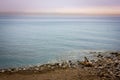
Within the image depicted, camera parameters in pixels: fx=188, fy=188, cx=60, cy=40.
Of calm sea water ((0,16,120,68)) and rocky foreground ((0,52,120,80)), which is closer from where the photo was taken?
rocky foreground ((0,52,120,80))

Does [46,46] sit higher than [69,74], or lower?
lower

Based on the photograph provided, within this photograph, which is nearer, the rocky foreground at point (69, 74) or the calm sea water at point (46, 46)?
the rocky foreground at point (69, 74)

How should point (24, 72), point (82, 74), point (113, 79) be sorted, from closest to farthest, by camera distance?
1. point (113, 79)
2. point (82, 74)
3. point (24, 72)

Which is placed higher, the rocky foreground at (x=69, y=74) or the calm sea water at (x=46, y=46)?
the rocky foreground at (x=69, y=74)

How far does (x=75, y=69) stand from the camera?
62.0 ft

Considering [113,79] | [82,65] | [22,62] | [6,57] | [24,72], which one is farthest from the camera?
[6,57]

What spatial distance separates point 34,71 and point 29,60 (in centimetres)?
766

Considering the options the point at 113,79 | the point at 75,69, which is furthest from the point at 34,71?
the point at 113,79

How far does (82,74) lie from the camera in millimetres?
16781

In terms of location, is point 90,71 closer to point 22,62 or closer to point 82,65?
point 82,65

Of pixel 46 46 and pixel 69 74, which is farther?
pixel 46 46

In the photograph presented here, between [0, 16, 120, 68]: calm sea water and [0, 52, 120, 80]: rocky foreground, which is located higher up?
[0, 52, 120, 80]: rocky foreground

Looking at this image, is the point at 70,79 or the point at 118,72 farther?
the point at 118,72

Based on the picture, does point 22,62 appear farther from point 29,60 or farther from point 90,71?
point 90,71
